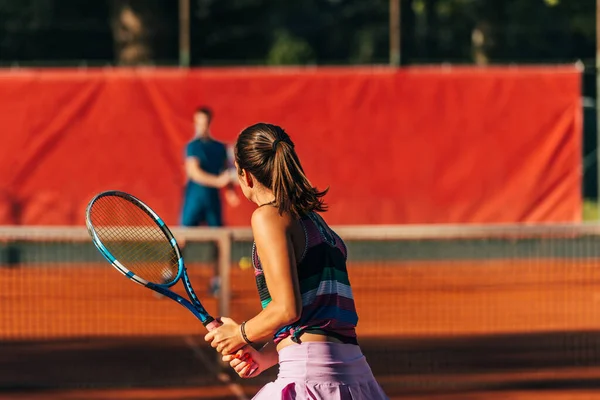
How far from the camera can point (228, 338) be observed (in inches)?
157

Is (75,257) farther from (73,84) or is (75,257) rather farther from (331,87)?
(331,87)

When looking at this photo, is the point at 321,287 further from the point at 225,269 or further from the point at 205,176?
the point at 205,176

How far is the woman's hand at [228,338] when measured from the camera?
156 inches

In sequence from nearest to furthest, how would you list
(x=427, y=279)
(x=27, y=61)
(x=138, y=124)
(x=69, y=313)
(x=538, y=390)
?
(x=538, y=390), (x=69, y=313), (x=427, y=279), (x=138, y=124), (x=27, y=61)

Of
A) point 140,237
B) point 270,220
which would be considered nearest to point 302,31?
point 140,237

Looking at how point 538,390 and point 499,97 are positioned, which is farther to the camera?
point 499,97

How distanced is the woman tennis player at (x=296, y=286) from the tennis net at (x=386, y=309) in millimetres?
4235

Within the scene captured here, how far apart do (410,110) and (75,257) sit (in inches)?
175

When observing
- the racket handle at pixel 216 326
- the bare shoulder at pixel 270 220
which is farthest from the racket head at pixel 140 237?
the bare shoulder at pixel 270 220

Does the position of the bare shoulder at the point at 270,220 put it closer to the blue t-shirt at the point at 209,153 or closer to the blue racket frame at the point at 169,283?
the blue racket frame at the point at 169,283

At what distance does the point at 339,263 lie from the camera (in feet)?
12.8

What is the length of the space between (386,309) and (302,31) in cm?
2923

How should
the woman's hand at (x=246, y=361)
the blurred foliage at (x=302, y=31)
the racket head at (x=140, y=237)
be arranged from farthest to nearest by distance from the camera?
the blurred foliage at (x=302, y=31), the racket head at (x=140, y=237), the woman's hand at (x=246, y=361)

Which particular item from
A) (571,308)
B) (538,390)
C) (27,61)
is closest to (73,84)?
(571,308)
